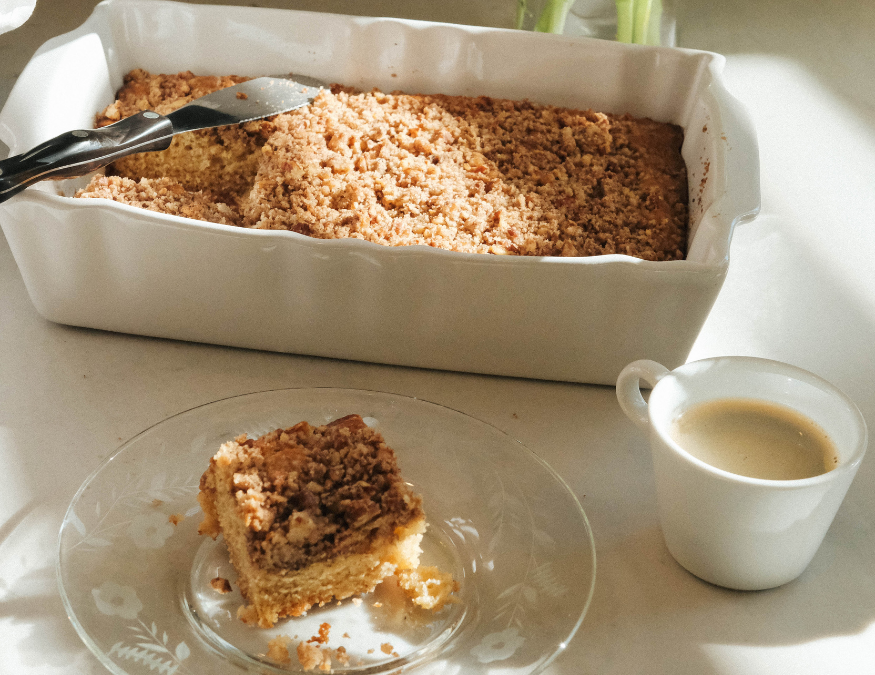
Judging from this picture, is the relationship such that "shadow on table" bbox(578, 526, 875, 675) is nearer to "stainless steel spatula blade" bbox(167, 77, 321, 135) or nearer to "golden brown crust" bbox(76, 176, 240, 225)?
"golden brown crust" bbox(76, 176, 240, 225)

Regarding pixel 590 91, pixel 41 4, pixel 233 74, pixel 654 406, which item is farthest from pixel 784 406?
pixel 41 4

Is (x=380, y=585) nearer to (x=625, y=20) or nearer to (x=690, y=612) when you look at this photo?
(x=690, y=612)

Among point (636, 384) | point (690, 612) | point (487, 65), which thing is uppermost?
point (487, 65)

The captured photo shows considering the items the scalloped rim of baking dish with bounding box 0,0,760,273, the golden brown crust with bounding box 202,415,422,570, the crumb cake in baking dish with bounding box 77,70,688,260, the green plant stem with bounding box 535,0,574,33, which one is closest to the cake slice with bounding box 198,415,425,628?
the golden brown crust with bounding box 202,415,422,570

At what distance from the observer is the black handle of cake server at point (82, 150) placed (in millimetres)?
823

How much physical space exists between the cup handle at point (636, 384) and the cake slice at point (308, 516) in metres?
0.20

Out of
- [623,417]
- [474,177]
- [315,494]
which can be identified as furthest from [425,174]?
[315,494]

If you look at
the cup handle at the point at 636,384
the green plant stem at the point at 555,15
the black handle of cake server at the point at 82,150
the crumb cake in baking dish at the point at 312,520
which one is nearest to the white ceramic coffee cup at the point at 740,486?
the cup handle at the point at 636,384

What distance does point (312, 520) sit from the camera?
0.65 meters

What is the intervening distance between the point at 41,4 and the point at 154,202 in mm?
899

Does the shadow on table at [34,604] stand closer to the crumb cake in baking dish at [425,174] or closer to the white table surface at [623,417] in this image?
the white table surface at [623,417]

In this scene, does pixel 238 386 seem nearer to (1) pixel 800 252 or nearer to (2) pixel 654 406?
(2) pixel 654 406

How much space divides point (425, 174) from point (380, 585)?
48cm

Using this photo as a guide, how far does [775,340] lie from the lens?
101 centimetres
